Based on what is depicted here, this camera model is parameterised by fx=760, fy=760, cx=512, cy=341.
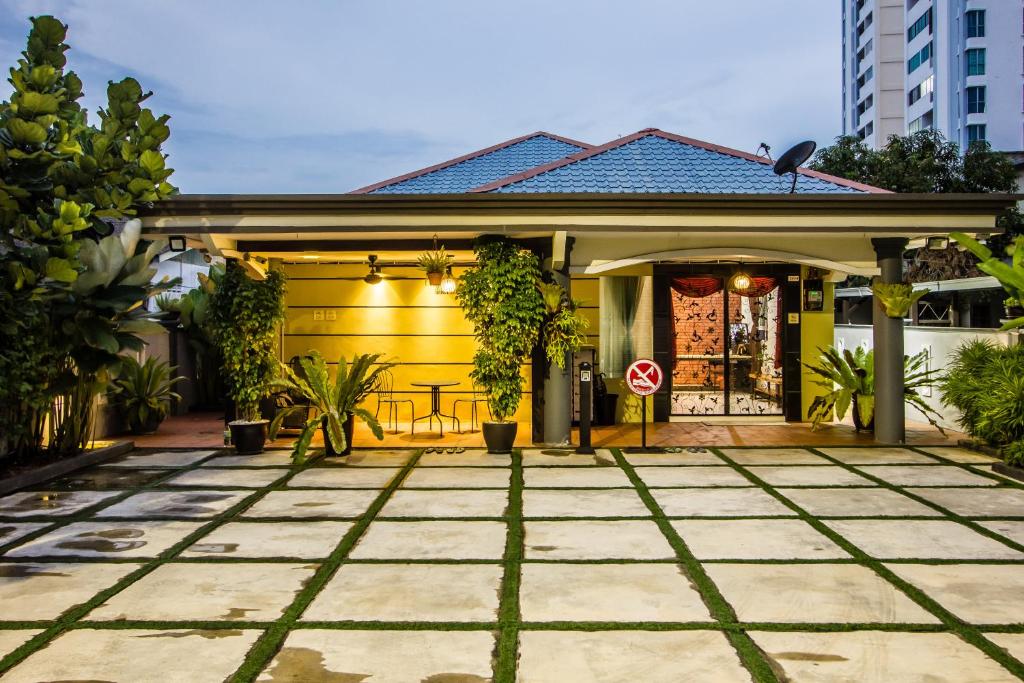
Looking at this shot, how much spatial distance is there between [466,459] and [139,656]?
217 inches

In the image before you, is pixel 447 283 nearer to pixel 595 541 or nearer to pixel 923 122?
pixel 595 541

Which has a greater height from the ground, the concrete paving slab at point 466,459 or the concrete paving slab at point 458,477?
the concrete paving slab at point 466,459

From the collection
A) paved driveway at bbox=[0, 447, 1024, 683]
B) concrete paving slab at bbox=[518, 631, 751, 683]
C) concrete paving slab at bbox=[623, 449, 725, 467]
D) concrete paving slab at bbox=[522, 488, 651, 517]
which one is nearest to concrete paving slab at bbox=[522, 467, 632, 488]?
paved driveway at bbox=[0, 447, 1024, 683]

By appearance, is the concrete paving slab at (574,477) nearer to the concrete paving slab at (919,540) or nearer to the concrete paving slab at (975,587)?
the concrete paving slab at (919,540)

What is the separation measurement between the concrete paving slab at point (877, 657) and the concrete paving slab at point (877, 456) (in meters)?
5.08

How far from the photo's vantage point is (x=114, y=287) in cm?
809

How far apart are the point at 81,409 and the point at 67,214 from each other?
9.73ft

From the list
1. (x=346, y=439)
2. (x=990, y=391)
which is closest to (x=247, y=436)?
(x=346, y=439)

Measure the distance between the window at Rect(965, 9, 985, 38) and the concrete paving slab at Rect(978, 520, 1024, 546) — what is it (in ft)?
154

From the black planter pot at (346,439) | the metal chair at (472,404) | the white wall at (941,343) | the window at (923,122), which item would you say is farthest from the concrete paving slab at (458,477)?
the window at (923,122)

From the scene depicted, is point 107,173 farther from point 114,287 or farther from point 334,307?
point 334,307

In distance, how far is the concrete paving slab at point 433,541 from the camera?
537 cm

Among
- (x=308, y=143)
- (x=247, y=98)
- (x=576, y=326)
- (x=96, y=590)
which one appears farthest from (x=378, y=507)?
(x=308, y=143)

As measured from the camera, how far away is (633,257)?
32.0ft
